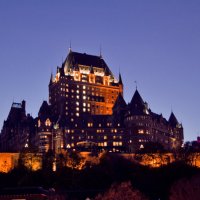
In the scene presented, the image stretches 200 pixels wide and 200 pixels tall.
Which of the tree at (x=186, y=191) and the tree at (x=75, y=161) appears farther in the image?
the tree at (x=75, y=161)

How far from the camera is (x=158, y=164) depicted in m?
162

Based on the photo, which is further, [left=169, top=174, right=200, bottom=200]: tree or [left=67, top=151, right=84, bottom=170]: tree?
[left=67, top=151, right=84, bottom=170]: tree

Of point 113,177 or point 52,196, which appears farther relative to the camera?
point 113,177

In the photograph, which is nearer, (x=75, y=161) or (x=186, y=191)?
(x=186, y=191)

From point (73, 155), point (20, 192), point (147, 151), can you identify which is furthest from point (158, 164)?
point (20, 192)

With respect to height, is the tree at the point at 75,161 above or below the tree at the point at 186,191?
above

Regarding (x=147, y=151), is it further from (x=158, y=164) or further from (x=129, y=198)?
(x=129, y=198)

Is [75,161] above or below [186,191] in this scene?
above

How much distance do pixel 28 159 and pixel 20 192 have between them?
198ft

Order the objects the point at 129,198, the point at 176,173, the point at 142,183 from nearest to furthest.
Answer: the point at 129,198 → the point at 142,183 → the point at 176,173

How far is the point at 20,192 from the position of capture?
9431 cm

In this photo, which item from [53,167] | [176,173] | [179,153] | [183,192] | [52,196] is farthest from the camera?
[179,153]

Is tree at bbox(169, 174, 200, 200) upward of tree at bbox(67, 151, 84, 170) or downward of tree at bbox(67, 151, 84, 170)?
downward

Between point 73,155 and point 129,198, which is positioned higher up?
point 73,155
